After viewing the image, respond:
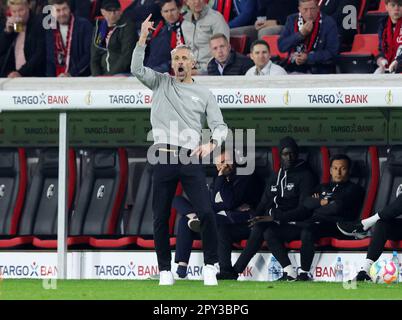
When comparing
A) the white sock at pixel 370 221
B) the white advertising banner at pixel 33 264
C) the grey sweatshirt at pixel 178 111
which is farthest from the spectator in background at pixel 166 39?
the grey sweatshirt at pixel 178 111

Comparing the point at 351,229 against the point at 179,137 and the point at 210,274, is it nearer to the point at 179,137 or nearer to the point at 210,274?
the point at 210,274

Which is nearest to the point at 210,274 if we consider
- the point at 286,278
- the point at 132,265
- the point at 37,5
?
the point at 286,278

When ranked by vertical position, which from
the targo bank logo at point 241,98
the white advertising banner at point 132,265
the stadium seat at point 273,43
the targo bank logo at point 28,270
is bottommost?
the targo bank logo at point 28,270

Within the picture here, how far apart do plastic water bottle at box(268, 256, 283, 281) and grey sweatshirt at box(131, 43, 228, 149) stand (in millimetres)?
2950

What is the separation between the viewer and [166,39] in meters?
15.5

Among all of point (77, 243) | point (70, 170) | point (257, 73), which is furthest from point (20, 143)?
point (257, 73)

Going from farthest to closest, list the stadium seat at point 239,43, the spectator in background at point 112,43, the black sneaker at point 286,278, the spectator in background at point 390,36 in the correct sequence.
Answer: the stadium seat at point 239,43
the spectator in background at point 112,43
the spectator in background at point 390,36
the black sneaker at point 286,278

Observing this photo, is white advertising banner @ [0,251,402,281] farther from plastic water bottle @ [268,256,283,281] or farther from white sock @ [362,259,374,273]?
white sock @ [362,259,374,273]

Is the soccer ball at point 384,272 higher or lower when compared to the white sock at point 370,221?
lower

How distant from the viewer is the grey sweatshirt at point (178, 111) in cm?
1095

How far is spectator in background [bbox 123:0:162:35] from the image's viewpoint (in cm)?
1647

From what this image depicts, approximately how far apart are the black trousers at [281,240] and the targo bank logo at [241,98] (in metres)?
1.17

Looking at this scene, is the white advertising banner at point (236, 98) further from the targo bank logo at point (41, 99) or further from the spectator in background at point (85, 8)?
the spectator in background at point (85, 8)

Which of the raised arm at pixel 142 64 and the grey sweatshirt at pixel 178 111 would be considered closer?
the raised arm at pixel 142 64
